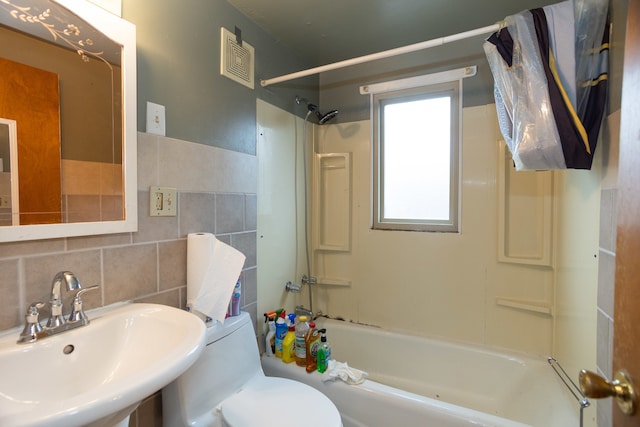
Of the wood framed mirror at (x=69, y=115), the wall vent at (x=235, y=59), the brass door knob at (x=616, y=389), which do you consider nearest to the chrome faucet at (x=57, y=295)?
the wood framed mirror at (x=69, y=115)

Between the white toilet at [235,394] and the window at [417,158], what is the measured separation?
122 centimetres

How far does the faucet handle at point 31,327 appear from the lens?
78 cm

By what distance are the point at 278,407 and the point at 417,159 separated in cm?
171

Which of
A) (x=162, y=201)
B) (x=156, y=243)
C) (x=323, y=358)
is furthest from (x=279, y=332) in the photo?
(x=162, y=201)

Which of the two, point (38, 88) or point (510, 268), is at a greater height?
point (38, 88)

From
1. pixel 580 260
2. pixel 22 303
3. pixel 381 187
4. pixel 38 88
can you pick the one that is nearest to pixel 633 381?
pixel 580 260

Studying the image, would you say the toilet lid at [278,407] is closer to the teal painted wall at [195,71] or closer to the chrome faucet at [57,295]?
the chrome faucet at [57,295]

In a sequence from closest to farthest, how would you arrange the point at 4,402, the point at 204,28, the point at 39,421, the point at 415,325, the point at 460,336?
1. the point at 39,421
2. the point at 4,402
3. the point at 204,28
4. the point at 460,336
5. the point at 415,325

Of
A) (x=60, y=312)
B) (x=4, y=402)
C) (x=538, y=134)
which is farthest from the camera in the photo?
(x=538, y=134)

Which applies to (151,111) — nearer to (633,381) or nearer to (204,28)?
(204,28)

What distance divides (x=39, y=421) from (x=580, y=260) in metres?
1.73

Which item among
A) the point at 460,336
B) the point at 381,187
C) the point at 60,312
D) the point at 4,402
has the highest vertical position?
the point at 381,187

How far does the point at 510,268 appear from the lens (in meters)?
1.78

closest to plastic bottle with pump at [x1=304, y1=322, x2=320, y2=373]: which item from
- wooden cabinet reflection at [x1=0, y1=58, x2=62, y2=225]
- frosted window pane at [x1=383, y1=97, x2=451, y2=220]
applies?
frosted window pane at [x1=383, y1=97, x2=451, y2=220]
